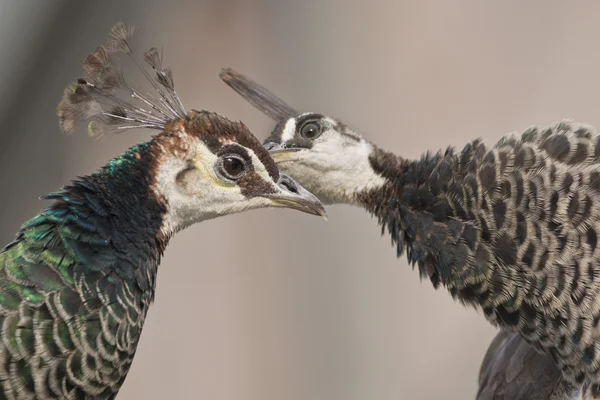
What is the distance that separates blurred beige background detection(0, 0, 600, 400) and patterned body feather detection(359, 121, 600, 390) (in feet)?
3.81

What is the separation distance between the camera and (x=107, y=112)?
1.30m

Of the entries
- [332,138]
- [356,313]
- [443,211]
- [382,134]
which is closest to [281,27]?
[382,134]

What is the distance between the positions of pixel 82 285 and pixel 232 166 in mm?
328

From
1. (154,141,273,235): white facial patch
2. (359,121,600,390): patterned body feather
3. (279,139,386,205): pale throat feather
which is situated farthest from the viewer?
(279,139,386,205): pale throat feather

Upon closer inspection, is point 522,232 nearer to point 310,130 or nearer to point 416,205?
point 416,205

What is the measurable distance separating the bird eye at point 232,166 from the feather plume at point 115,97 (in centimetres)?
13

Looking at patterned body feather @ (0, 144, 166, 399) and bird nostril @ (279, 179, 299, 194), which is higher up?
bird nostril @ (279, 179, 299, 194)

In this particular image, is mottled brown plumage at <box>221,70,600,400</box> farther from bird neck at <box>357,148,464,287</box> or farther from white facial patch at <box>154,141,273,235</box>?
white facial patch at <box>154,141,273,235</box>

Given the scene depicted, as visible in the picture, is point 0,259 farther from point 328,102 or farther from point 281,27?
point 281,27

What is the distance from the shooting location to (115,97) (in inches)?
51.3

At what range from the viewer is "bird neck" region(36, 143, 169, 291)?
1.12 meters

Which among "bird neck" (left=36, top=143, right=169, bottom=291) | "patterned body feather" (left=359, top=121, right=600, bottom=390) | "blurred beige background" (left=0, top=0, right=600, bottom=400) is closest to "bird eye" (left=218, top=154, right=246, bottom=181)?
"bird neck" (left=36, top=143, right=169, bottom=291)

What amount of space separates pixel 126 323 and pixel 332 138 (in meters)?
0.81

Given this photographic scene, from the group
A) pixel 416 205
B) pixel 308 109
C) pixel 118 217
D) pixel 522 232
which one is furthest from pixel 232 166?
pixel 308 109
